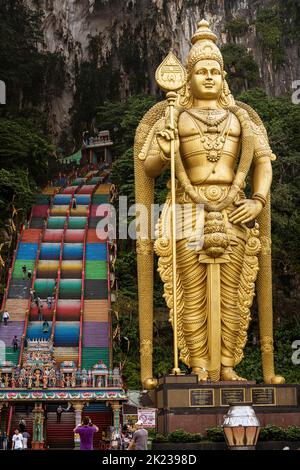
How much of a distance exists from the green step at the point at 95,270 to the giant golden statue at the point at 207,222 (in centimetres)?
830

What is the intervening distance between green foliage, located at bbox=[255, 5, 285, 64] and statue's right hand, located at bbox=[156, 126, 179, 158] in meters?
21.3

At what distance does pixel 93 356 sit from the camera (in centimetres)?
1647

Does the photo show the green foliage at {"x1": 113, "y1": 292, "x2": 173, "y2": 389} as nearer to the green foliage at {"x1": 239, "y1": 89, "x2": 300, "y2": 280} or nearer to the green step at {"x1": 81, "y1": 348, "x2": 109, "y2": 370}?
the green step at {"x1": 81, "y1": 348, "x2": 109, "y2": 370}

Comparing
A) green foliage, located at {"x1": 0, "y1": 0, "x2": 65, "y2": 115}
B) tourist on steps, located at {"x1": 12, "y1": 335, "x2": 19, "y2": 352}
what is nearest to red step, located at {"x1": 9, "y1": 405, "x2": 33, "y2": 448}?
tourist on steps, located at {"x1": 12, "y1": 335, "x2": 19, "y2": 352}

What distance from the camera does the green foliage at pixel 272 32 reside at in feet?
101

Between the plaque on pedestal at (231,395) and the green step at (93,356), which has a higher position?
the green step at (93,356)

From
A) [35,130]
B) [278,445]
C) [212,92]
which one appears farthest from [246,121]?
[35,130]

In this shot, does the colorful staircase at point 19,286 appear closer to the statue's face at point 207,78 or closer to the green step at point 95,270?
the green step at point 95,270

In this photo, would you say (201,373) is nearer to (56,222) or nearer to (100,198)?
(56,222)

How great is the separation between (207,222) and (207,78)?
1.88 meters

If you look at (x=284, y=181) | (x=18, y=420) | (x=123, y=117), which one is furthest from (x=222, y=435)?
(x=123, y=117)

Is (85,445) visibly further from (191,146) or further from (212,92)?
(212,92)

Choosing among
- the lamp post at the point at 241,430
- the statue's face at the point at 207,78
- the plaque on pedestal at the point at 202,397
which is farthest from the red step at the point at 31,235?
the lamp post at the point at 241,430

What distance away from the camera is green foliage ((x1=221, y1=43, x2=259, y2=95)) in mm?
29281
